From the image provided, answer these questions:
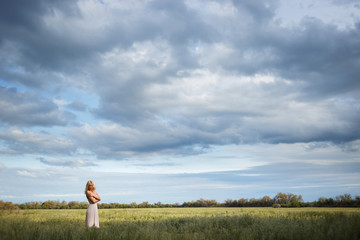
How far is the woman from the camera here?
11.7 metres

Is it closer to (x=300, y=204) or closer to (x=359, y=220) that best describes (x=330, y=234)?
(x=359, y=220)

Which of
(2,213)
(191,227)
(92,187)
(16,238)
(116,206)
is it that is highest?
(92,187)

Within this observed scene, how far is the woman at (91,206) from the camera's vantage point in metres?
11.7

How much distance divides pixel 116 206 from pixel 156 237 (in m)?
48.2

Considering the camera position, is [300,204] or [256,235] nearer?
[256,235]

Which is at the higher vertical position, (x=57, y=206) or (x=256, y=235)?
(x=256, y=235)

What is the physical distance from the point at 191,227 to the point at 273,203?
35.8m

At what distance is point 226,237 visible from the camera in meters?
8.77

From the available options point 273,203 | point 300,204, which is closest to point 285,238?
point 300,204

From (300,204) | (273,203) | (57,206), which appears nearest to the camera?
(300,204)

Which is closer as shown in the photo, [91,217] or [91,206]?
[91,217]

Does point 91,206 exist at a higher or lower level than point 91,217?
higher

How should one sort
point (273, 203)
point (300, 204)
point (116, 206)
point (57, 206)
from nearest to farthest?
point (300, 204)
point (273, 203)
point (57, 206)
point (116, 206)

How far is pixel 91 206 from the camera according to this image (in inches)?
472
